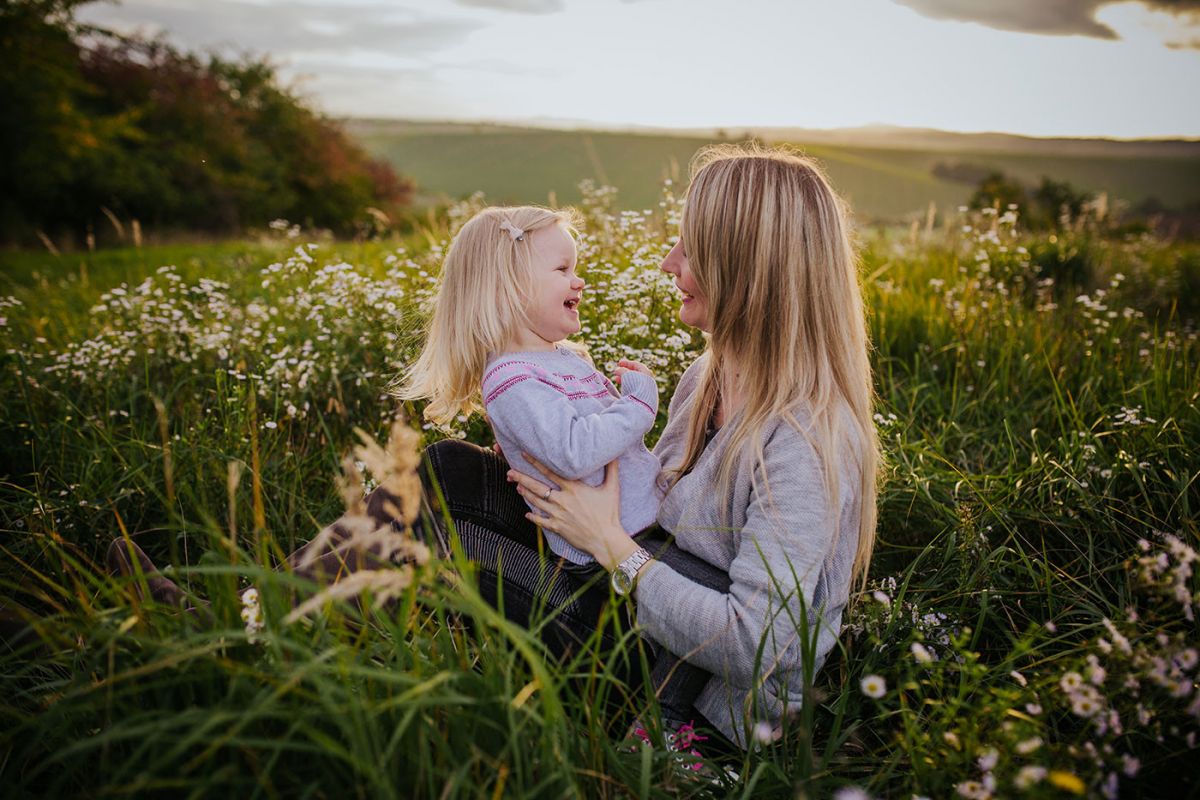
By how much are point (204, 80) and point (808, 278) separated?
35.9m

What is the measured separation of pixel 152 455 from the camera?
11.5 ft

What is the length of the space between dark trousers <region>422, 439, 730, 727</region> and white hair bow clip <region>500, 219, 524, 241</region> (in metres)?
0.84

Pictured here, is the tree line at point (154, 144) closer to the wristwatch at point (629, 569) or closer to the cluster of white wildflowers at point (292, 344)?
the cluster of white wildflowers at point (292, 344)

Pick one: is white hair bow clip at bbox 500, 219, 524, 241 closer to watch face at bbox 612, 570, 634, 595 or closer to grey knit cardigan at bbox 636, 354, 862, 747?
grey knit cardigan at bbox 636, 354, 862, 747

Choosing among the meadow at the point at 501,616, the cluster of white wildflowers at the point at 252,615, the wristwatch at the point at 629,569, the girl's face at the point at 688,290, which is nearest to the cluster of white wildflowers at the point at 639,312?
the meadow at the point at 501,616

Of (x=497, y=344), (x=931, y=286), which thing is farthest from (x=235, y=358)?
(x=931, y=286)

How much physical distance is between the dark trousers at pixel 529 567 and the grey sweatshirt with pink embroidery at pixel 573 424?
11 centimetres

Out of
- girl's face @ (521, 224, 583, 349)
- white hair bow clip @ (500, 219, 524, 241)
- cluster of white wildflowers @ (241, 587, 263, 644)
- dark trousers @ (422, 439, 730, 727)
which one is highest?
white hair bow clip @ (500, 219, 524, 241)

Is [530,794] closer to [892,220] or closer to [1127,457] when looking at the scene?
[1127,457]

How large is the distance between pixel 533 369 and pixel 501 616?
1150 millimetres

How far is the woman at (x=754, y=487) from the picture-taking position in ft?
6.60

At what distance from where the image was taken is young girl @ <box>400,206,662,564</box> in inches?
96.1

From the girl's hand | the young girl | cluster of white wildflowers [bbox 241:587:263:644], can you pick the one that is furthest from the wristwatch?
cluster of white wildflowers [bbox 241:587:263:644]

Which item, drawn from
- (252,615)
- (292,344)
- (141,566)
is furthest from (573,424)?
(292,344)
